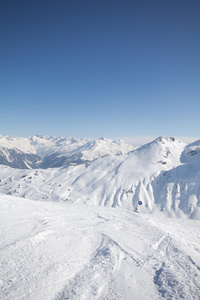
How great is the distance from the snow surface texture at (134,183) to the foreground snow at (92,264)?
69009 millimetres

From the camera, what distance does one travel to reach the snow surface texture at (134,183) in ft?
250

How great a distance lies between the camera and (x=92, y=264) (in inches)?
279

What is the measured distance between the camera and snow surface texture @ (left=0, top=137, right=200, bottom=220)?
76.1 meters

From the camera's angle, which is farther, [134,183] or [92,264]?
[134,183]

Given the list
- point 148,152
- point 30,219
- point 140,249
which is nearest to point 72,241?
point 140,249

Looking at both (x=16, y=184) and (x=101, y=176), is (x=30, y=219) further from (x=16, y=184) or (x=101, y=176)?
(x=16, y=184)

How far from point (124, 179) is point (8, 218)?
301 ft

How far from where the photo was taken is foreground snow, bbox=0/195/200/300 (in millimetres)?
5539

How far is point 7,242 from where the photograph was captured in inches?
314

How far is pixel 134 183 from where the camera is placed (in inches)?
3674

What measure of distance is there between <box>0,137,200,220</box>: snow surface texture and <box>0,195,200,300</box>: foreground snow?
69.0 metres

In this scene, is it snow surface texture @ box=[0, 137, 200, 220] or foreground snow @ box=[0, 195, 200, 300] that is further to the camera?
snow surface texture @ box=[0, 137, 200, 220]

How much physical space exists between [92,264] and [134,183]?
297 feet

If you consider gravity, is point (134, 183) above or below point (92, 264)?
below
